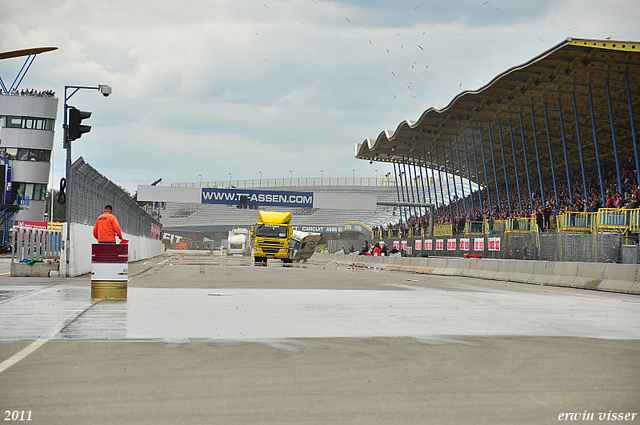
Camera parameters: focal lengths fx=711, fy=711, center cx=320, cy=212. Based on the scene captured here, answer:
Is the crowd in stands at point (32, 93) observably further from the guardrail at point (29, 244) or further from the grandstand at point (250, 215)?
the guardrail at point (29, 244)

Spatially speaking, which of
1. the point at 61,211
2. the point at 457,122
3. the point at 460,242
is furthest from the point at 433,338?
the point at 61,211

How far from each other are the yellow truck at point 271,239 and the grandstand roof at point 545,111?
49.3ft

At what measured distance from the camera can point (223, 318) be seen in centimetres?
1020

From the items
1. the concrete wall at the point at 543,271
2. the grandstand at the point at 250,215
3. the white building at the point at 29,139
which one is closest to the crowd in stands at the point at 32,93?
the white building at the point at 29,139

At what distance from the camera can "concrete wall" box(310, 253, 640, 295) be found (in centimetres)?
2114

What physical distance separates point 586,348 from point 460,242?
102ft

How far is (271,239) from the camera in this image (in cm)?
4666

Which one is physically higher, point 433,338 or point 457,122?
point 457,122

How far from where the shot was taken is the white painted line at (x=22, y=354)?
20.4ft

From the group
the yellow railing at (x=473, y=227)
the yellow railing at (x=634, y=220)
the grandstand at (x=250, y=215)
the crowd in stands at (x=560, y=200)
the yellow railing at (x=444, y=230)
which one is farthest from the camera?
the grandstand at (x=250, y=215)

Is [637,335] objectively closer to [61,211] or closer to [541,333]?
[541,333]

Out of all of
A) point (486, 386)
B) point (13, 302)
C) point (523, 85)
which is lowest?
point (486, 386)

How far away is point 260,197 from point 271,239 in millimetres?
19926

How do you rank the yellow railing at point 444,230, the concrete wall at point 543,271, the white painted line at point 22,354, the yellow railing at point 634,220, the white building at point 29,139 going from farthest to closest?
1. the white building at point 29,139
2. the yellow railing at point 444,230
3. the yellow railing at point 634,220
4. the concrete wall at point 543,271
5. the white painted line at point 22,354
